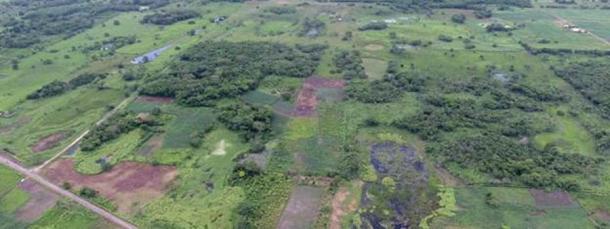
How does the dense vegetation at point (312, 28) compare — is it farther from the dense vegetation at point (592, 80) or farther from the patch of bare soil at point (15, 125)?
the patch of bare soil at point (15, 125)

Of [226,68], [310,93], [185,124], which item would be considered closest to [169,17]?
[226,68]

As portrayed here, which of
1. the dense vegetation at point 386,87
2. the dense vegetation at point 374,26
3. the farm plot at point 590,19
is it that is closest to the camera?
the dense vegetation at point 386,87

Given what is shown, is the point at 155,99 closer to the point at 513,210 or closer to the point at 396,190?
the point at 396,190

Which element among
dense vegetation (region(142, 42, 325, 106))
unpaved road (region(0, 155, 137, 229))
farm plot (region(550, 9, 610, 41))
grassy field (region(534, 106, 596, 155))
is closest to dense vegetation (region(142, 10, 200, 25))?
dense vegetation (region(142, 42, 325, 106))

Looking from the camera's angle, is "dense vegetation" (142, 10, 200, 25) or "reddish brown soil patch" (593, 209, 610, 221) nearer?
"reddish brown soil patch" (593, 209, 610, 221)

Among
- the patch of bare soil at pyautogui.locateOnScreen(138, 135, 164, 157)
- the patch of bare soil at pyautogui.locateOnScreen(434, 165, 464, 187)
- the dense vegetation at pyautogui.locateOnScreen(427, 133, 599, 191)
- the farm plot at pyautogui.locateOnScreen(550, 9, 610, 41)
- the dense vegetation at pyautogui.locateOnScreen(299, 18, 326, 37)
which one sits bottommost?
the patch of bare soil at pyautogui.locateOnScreen(434, 165, 464, 187)

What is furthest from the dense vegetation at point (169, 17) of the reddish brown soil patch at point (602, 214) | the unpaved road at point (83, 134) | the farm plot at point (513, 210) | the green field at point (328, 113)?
the reddish brown soil patch at point (602, 214)

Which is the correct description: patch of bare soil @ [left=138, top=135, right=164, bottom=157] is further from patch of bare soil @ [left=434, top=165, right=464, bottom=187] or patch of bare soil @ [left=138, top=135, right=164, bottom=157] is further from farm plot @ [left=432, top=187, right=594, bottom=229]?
farm plot @ [left=432, top=187, right=594, bottom=229]
